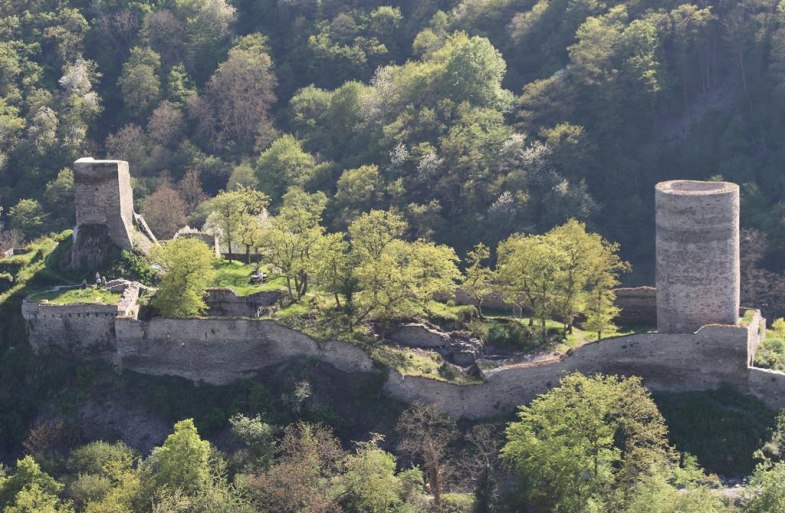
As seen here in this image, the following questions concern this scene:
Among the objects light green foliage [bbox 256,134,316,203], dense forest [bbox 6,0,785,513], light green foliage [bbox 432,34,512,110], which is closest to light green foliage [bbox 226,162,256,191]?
dense forest [bbox 6,0,785,513]

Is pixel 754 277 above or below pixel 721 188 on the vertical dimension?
below

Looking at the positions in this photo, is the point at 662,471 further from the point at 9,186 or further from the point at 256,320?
the point at 9,186

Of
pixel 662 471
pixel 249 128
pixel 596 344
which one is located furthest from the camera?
pixel 249 128

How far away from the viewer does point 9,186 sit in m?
112

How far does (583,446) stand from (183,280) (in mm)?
18904

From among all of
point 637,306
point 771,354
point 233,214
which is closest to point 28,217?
point 233,214

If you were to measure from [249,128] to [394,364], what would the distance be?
169 feet

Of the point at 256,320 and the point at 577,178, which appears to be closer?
the point at 256,320

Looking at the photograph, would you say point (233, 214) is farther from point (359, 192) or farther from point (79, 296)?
point (359, 192)

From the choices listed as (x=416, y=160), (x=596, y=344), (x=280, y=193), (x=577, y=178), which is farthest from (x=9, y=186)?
(x=596, y=344)

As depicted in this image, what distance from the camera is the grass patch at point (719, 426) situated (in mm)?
64125

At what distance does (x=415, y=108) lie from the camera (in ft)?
346

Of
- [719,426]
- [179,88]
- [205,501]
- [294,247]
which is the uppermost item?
[179,88]

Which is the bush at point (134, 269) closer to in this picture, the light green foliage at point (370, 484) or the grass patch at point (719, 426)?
the light green foliage at point (370, 484)
